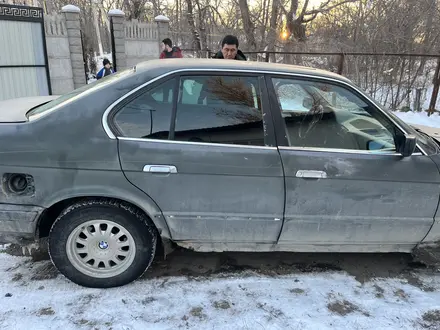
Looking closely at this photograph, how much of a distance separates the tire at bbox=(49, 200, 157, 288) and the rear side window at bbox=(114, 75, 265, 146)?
61 centimetres

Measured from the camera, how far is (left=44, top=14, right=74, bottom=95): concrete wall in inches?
372

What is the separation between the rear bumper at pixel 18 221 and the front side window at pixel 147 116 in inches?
34.2

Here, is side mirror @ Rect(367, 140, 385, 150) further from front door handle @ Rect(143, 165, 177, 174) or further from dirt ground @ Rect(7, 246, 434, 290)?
front door handle @ Rect(143, 165, 177, 174)

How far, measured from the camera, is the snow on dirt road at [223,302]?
8.16 feet

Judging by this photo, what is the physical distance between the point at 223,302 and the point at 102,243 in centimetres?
101

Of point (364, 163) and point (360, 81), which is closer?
point (364, 163)

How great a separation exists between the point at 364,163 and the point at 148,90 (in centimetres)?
167

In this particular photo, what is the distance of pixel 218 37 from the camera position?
2262 centimetres

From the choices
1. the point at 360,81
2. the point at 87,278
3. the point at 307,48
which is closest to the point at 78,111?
the point at 87,278

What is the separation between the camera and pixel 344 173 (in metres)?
2.68

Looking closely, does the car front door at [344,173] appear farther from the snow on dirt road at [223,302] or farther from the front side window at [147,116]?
the front side window at [147,116]

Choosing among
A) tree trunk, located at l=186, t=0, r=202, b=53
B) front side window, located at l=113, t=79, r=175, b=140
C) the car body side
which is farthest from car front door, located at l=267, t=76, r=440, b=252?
tree trunk, located at l=186, t=0, r=202, b=53

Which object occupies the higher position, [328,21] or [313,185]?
[328,21]

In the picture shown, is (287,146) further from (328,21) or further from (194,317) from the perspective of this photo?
(328,21)
